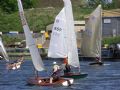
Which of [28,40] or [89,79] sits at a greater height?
[28,40]

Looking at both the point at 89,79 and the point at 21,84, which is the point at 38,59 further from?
the point at 89,79

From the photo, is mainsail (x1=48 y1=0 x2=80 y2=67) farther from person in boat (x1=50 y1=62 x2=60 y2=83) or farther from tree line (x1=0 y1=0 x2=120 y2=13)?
tree line (x1=0 y1=0 x2=120 y2=13)

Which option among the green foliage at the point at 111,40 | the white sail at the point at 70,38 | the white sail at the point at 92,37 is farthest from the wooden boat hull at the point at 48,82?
the green foliage at the point at 111,40

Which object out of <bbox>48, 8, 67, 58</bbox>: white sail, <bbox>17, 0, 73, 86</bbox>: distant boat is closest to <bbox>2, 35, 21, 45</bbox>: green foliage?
<bbox>48, 8, 67, 58</bbox>: white sail

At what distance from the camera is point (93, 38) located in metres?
83.6

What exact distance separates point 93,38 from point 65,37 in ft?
71.6

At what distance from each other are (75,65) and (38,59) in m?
5.62

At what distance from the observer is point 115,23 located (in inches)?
5002

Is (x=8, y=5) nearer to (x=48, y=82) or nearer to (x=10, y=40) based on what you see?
(x=10, y=40)

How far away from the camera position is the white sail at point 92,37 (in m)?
82.2

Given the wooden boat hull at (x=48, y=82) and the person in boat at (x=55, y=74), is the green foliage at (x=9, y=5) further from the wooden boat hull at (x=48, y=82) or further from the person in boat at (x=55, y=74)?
the person in boat at (x=55, y=74)

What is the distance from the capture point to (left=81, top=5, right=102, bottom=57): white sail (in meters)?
82.2

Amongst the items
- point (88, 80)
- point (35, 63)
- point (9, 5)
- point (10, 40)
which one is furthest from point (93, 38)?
point (9, 5)

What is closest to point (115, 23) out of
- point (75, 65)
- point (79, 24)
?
point (79, 24)
